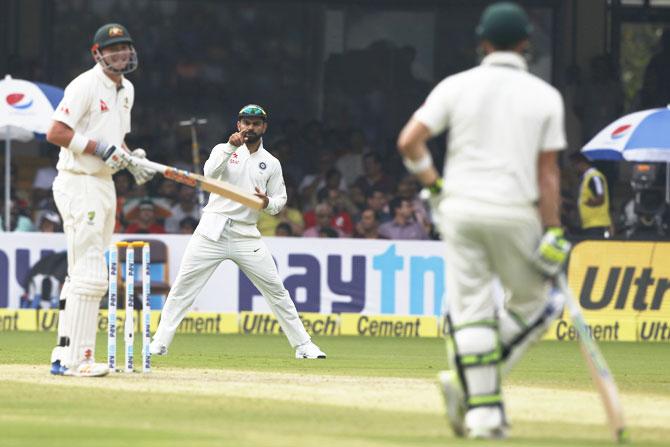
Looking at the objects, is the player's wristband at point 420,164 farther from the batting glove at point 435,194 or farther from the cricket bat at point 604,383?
the cricket bat at point 604,383

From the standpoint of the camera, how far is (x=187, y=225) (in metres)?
19.7

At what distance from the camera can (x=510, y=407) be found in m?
9.32

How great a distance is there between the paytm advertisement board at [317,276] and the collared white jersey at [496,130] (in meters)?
10.3

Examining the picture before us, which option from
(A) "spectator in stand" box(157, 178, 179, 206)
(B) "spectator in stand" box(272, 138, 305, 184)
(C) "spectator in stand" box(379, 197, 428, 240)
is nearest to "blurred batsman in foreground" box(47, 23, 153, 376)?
(C) "spectator in stand" box(379, 197, 428, 240)

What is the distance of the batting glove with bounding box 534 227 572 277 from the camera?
25.0 ft

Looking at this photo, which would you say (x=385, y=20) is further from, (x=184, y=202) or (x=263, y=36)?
(x=184, y=202)

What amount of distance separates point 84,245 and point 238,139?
276 cm

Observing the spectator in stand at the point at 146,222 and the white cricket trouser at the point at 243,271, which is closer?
the white cricket trouser at the point at 243,271

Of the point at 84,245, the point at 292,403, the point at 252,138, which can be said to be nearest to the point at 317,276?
the point at 252,138

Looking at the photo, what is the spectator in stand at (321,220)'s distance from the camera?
63.2 feet

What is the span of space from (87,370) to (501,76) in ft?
13.6

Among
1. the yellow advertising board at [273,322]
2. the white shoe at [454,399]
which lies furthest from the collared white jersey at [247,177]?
the white shoe at [454,399]

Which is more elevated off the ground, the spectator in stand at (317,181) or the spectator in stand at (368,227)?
the spectator in stand at (317,181)

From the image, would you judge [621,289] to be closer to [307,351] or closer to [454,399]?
[307,351]
